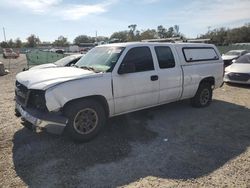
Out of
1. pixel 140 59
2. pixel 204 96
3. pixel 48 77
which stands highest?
pixel 140 59

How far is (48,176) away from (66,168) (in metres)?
0.31

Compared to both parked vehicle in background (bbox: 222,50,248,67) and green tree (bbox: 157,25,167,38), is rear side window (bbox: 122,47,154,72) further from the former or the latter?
green tree (bbox: 157,25,167,38)

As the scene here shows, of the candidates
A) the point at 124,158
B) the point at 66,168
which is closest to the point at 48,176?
the point at 66,168

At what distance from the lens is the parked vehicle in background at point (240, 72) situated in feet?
35.1

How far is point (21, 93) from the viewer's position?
487cm

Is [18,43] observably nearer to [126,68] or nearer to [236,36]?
[236,36]

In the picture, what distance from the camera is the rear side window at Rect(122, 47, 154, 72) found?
5348mm

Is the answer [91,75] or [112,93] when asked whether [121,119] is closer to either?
[112,93]

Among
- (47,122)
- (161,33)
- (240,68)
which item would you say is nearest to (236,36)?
(161,33)

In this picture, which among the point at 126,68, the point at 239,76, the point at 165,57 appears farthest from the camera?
the point at 239,76

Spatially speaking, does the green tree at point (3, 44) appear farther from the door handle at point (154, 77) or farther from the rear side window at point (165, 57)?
the door handle at point (154, 77)

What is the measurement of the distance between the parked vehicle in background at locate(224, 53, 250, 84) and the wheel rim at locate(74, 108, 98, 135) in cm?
810

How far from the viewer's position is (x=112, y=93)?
16.4 ft

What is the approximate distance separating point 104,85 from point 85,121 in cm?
76
